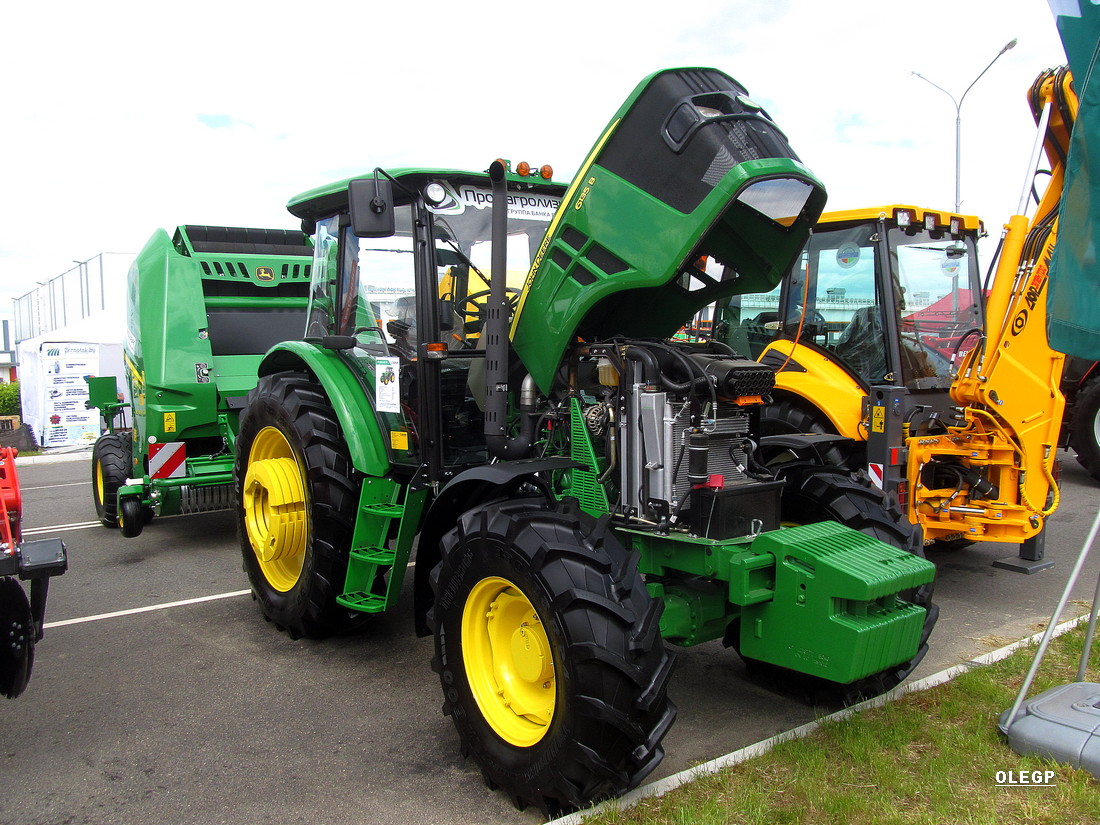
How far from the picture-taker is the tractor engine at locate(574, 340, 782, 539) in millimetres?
3367

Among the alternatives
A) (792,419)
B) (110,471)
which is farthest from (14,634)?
(110,471)

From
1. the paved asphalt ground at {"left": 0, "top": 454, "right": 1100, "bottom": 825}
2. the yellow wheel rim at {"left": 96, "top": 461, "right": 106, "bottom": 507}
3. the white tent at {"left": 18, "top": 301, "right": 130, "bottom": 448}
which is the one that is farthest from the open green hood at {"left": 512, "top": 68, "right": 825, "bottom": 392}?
the white tent at {"left": 18, "top": 301, "right": 130, "bottom": 448}

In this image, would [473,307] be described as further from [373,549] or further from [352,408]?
[373,549]

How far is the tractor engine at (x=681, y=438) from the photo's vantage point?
3.37m

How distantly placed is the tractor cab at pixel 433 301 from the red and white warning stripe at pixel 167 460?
3.62 meters

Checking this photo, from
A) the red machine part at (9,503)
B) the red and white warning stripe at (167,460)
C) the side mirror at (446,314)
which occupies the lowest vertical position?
the red and white warning stripe at (167,460)

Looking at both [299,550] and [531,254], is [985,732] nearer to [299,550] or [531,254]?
[531,254]

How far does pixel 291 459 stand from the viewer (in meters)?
5.01

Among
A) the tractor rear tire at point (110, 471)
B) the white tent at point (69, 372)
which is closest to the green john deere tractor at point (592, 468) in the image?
A: the tractor rear tire at point (110, 471)

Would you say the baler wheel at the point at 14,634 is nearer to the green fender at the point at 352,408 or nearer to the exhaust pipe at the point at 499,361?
the green fender at the point at 352,408

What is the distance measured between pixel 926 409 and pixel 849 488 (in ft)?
8.31

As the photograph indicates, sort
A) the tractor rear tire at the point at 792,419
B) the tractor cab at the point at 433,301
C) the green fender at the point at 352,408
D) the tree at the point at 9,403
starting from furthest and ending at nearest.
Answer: the tree at the point at 9,403, the tractor rear tire at the point at 792,419, the green fender at the point at 352,408, the tractor cab at the point at 433,301

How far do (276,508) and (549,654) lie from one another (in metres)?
2.40

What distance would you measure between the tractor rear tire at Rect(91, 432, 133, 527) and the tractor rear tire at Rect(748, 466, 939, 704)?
21.1ft
